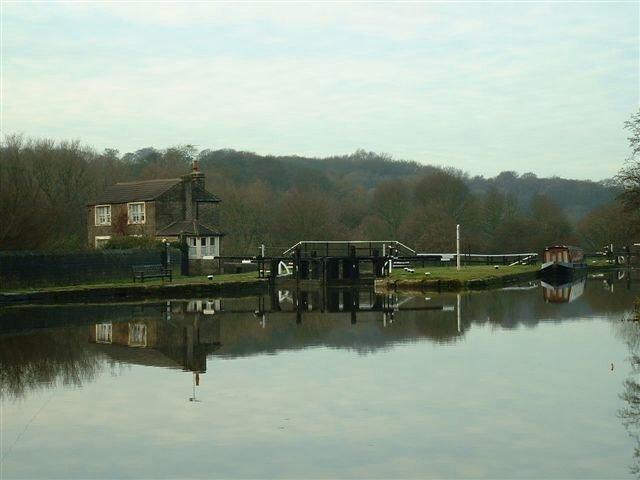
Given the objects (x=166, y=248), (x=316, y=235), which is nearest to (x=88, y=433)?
(x=166, y=248)

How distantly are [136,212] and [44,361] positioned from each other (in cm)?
3884

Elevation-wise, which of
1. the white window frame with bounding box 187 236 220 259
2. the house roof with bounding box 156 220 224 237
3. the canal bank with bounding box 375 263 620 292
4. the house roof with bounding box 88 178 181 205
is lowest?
the canal bank with bounding box 375 263 620 292

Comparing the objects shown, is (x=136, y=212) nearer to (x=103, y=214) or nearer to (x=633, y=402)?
(x=103, y=214)

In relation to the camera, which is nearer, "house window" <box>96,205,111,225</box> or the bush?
the bush

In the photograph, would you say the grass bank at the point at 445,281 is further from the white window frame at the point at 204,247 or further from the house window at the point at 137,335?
the house window at the point at 137,335

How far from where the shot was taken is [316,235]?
6888 centimetres

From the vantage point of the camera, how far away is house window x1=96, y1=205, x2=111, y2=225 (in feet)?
191

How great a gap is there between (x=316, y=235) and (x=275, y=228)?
3579 mm

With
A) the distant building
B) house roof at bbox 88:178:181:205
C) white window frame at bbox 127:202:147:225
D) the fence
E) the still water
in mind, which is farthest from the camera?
house roof at bbox 88:178:181:205

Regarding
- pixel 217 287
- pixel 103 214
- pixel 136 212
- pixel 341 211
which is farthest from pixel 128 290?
pixel 341 211

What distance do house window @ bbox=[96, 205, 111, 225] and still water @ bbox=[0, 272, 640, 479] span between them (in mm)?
32011

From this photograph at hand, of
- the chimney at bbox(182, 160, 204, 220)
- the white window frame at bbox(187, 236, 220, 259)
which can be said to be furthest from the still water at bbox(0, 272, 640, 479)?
the chimney at bbox(182, 160, 204, 220)

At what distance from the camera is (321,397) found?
14016mm

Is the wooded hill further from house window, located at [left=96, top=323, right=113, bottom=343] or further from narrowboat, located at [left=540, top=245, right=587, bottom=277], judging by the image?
house window, located at [left=96, top=323, right=113, bottom=343]
